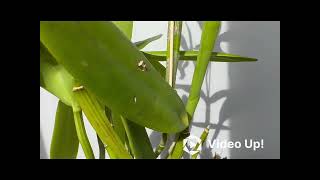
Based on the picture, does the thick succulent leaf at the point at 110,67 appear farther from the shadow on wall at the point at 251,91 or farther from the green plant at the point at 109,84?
the shadow on wall at the point at 251,91

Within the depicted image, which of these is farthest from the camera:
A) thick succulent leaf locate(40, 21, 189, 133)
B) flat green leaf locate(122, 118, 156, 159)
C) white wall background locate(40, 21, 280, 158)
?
white wall background locate(40, 21, 280, 158)

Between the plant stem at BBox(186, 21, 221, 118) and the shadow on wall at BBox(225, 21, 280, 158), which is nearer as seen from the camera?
the plant stem at BBox(186, 21, 221, 118)

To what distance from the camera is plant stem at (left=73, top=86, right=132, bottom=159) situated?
24 cm

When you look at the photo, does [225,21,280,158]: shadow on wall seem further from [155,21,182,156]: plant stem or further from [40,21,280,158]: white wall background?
[155,21,182,156]: plant stem

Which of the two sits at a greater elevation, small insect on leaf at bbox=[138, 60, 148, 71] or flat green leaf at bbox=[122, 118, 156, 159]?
small insect on leaf at bbox=[138, 60, 148, 71]

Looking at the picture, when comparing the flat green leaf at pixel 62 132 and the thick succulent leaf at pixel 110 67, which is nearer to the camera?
the thick succulent leaf at pixel 110 67

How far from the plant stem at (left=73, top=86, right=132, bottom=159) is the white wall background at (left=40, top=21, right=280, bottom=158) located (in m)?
0.37

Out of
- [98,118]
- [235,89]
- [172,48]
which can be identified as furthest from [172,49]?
[235,89]

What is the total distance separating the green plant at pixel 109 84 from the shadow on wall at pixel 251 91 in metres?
0.32

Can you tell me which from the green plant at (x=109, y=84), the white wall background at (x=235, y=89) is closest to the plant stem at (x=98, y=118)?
the green plant at (x=109, y=84)

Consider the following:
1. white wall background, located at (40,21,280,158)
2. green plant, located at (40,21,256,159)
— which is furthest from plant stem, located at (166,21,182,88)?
white wall background, located at (40,21,280,158)

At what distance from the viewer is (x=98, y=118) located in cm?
25

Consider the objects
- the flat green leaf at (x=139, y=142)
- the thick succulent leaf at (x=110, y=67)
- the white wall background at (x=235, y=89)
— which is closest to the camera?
the thick succulent leaf at (x=110, y=67)

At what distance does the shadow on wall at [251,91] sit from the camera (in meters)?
0.64
